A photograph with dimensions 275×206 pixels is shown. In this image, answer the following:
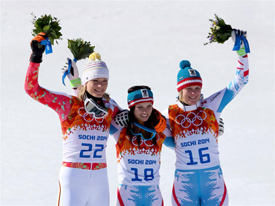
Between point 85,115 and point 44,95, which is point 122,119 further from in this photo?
point 44,95

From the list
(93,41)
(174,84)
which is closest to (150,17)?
(93,41)

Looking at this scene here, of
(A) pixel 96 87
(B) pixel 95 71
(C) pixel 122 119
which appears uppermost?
(B) pixel 95 71

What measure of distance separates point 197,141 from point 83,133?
1.31 m

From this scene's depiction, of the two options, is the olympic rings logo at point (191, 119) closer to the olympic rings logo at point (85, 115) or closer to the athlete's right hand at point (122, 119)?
the athlete's right hand at point (122, 119)

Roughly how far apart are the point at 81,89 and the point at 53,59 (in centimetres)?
1184

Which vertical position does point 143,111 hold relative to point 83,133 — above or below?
above

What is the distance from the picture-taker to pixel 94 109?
4930mm

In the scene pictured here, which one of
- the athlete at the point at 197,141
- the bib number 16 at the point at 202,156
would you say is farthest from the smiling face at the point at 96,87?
the bib number 16 at the point at 202,156

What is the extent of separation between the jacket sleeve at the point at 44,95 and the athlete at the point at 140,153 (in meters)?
0.70

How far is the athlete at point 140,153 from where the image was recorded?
16.4 feet

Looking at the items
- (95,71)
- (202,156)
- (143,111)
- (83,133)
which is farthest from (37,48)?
(202,156)

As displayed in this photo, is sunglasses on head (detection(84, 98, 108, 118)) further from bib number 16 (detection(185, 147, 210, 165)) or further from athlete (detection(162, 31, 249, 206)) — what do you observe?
bib number 16 (detection(185, 147, 210, 165))

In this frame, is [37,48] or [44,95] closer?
[37,48]

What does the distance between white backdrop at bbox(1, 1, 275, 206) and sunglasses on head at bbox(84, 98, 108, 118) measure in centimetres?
328
